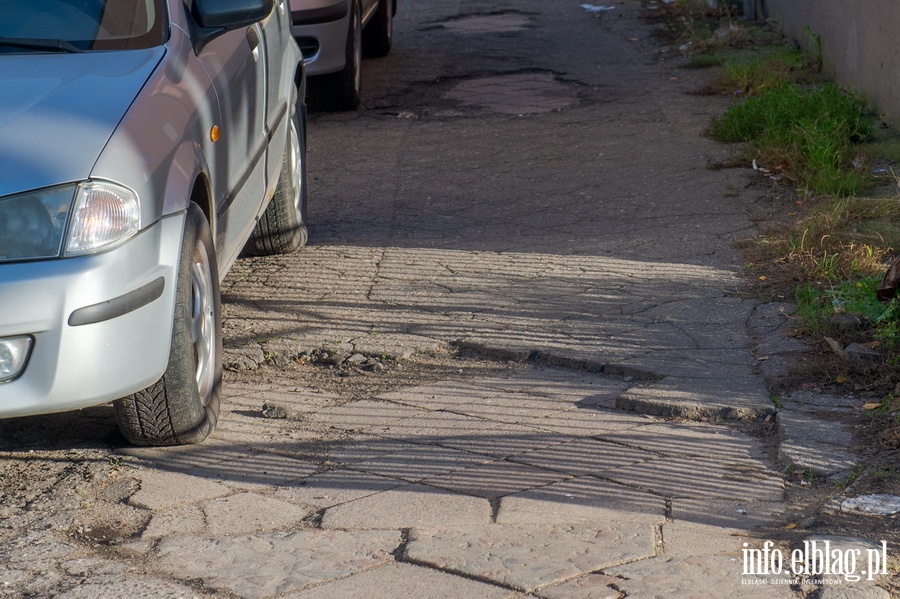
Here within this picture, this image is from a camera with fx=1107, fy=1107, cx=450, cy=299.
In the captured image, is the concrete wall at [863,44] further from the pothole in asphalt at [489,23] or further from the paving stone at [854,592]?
the paving stone at [854,592]

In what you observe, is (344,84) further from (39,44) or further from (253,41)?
(39,44)

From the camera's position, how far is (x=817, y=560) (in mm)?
2805

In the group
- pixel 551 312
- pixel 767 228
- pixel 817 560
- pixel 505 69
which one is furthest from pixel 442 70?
pixel 817 560

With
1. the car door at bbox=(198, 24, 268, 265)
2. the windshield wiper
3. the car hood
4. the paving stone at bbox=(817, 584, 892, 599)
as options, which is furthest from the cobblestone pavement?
the windshield wiper

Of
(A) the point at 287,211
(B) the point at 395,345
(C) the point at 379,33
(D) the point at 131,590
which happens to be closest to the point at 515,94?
(C) the point at 379,33

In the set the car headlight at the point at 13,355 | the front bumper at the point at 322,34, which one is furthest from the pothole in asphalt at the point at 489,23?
the car headlight at the point at 13,355

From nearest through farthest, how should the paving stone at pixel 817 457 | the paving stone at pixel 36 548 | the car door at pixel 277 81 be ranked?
the paving stone at pixel 36 548
the paving stone at pixel 817 457
the car door at pixel 277 81

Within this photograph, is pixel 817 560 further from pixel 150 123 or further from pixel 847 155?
pixel 847 155

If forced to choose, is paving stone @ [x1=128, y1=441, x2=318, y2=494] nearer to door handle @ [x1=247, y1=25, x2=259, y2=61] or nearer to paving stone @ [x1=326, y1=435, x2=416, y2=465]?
paving stone @ [x1=326, y1=435, x2=416, y2=465]

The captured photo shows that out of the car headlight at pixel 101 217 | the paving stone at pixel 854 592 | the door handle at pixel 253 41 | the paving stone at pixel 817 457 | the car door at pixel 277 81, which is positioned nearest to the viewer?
the paving stone at pixel 854 592

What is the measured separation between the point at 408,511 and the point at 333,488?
29 centimetres

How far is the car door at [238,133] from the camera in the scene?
4.05 m

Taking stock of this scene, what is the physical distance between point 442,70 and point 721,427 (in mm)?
7778

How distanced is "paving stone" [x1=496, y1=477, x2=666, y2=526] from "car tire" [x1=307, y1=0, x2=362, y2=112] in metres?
6.33
